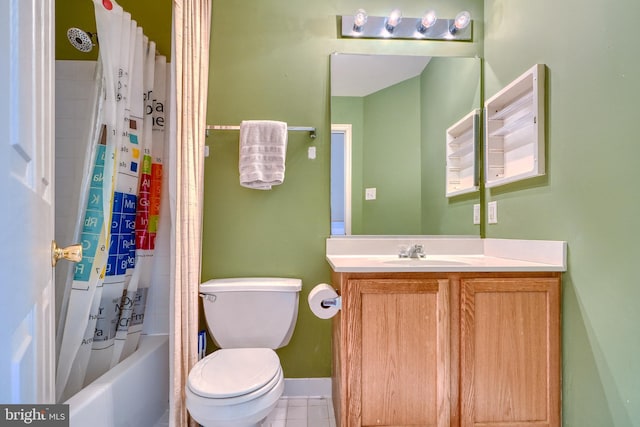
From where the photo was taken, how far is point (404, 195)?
5.80 ft

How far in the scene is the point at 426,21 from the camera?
1.74 m

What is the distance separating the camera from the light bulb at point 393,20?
1.71 metres

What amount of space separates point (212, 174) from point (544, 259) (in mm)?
1739

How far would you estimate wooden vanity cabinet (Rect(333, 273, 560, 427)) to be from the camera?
3.87 ft

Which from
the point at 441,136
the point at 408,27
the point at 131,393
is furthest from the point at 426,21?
the point at 131,393

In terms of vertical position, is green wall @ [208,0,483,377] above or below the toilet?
above

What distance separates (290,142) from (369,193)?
1.84 ft

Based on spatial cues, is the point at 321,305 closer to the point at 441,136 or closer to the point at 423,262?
the point at 423,262

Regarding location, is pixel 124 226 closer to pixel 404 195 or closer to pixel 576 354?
pixel 404 195

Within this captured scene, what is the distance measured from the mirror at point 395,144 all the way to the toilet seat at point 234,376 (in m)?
0.79

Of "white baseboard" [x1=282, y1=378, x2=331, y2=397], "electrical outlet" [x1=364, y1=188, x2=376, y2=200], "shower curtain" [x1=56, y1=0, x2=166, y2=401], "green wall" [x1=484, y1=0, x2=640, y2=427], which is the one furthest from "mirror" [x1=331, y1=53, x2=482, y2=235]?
"shower curtain" [x1=56, y1=0, x2=166, y2=401]

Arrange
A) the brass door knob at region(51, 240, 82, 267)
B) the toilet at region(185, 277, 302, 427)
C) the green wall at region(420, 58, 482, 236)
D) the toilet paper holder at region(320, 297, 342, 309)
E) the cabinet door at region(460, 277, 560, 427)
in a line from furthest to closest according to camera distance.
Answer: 1. the green wall at region(420, 58, 482, 236)
2. the toilet paper holder at region(320, 297, 342, 309)
3. the cabinet door at region(460, 277, 560, 427)
4. the toilet at region(185, 277, 302, 427)
5. the brass door knob at region(51, 240, 82, 267)

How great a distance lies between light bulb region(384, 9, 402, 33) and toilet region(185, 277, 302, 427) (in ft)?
5.25

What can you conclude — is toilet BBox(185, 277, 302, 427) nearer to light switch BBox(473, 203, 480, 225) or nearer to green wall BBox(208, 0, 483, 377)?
green wall BBox(208, 0, 483, 377)
